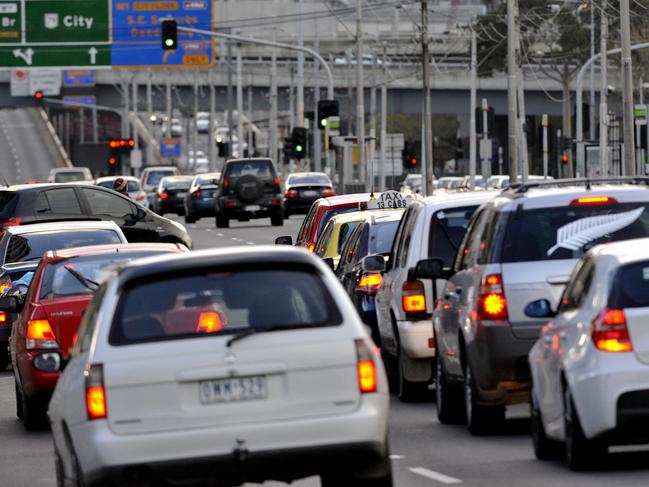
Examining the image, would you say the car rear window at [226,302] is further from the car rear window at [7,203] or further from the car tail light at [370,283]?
the car rear window at [7,203]

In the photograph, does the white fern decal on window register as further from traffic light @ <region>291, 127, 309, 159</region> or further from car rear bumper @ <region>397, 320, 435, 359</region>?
traffic light @ <region>291, 127, 309, 159</region>

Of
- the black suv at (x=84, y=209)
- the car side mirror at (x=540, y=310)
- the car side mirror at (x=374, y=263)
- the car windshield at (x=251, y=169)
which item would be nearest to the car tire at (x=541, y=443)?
the car side mirror at (x=540, y=310)

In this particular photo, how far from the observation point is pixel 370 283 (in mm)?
18672

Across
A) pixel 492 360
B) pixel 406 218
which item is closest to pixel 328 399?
pixel 492 360

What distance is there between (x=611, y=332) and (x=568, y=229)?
251cm

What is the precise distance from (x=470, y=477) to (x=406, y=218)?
5.73 meters

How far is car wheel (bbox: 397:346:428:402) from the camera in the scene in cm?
1700

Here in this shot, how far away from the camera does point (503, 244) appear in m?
13.6

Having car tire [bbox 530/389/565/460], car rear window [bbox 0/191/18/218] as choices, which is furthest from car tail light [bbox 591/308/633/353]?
car rear window [bbox 0/191/18/218]

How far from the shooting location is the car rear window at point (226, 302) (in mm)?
10031

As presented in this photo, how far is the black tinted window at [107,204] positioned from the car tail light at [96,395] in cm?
2345

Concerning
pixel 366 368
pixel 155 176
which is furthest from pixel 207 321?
pixel 155 176

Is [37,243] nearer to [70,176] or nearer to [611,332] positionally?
[611,332]

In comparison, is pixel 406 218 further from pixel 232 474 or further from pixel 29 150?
pixel 29 150
